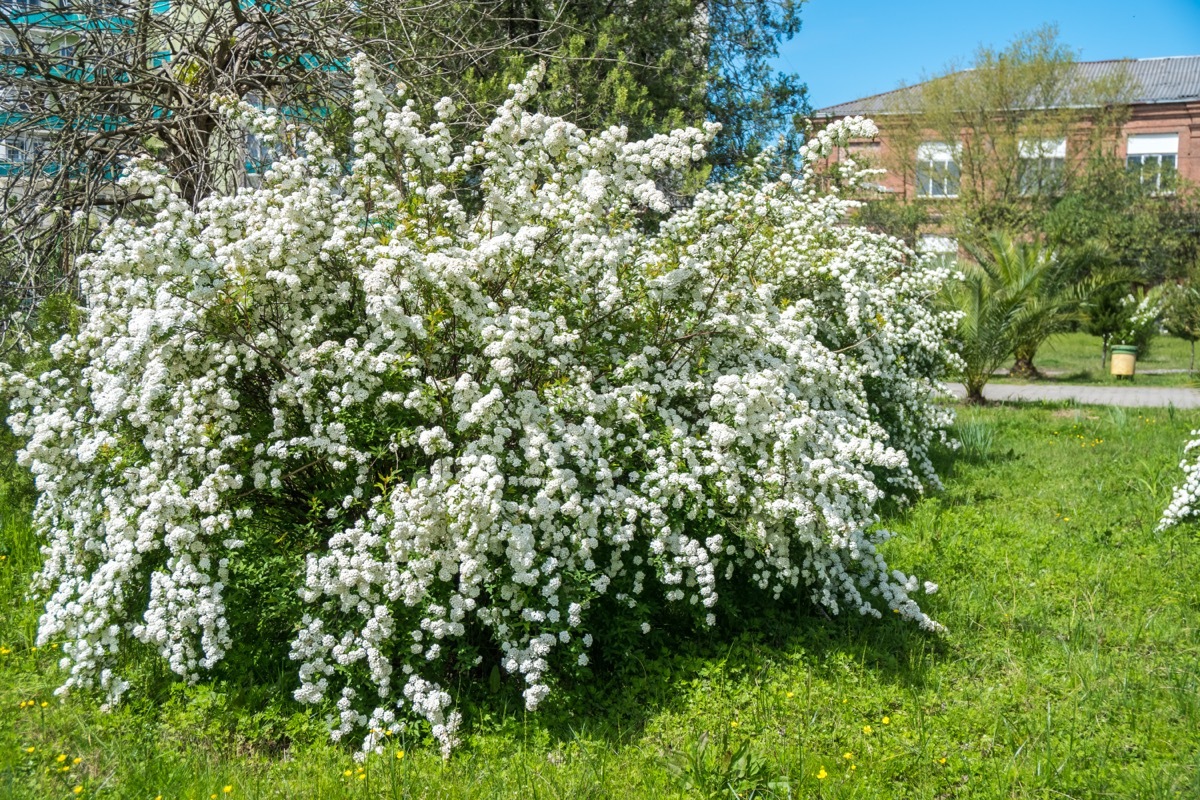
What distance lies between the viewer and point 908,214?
2488 cm

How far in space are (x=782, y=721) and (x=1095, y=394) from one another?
12.5m

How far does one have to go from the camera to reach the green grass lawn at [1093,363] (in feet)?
54.5

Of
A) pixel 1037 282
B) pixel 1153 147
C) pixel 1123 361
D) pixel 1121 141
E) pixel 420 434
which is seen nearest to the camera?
pixel 420 434

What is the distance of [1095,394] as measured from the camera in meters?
14.2

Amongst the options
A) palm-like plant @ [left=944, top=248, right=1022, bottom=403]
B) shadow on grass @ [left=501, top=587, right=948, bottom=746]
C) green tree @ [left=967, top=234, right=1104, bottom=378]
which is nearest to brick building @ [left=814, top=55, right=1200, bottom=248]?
green tree @ [left=967, top=234, right=1104, bottom=378]

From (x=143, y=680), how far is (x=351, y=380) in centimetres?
148

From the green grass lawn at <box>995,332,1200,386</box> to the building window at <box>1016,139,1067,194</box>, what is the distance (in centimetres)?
447

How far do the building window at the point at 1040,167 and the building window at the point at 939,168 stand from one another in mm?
Answer: 1735

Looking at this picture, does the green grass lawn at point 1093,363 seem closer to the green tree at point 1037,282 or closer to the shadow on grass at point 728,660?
the green tree at point 1037,282

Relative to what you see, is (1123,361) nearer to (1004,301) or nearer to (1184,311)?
(1184,311)

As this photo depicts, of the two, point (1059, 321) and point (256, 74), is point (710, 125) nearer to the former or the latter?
point (256, 74)

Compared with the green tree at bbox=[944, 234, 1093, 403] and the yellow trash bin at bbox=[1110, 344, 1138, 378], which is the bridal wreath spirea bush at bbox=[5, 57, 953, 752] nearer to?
the green tree at bbox=[944, 234, 1093, 403]

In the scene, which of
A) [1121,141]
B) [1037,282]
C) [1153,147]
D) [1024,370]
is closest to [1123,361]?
[1024,370]

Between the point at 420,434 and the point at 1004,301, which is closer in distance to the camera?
the point at 420,434
